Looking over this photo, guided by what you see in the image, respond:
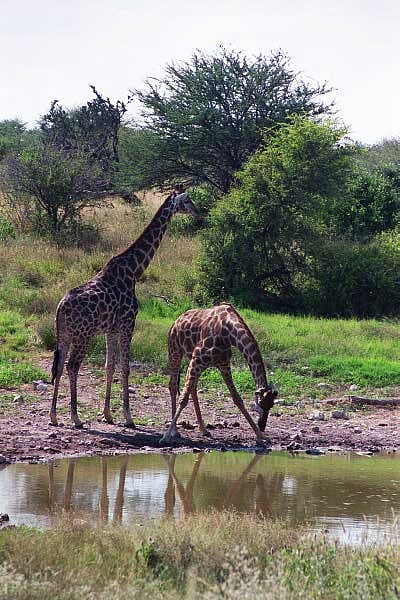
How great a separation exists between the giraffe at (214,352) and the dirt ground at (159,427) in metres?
0.34

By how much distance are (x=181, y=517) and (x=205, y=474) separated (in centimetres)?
→ 213

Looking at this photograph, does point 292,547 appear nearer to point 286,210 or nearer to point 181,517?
point 181,517

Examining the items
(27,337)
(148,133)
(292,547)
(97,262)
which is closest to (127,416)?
(27,337)

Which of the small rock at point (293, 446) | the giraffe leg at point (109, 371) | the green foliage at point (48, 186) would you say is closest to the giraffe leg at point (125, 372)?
the giraffe leg at point (109, 371)

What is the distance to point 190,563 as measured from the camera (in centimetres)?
719

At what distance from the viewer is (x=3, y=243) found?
23.4m

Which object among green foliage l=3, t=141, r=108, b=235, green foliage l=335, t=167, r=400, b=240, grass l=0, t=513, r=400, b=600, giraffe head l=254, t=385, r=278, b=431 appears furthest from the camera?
green foliage l=335, t=167, r=400, b=240

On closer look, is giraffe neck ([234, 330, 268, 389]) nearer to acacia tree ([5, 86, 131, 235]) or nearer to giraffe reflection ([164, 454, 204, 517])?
giraffe reflection ([164, 454, 204, 517])

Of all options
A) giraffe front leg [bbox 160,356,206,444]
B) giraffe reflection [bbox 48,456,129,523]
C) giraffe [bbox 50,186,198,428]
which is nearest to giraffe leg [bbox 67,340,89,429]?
giraffe [bbox 50,186,198,428]

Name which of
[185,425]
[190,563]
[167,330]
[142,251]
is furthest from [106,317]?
[190,563]

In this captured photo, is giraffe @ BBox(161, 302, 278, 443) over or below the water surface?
over

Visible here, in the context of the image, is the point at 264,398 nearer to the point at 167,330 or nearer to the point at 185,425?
the point at 185,425

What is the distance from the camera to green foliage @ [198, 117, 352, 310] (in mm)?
21891

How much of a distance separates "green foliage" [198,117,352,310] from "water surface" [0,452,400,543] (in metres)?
10.1
